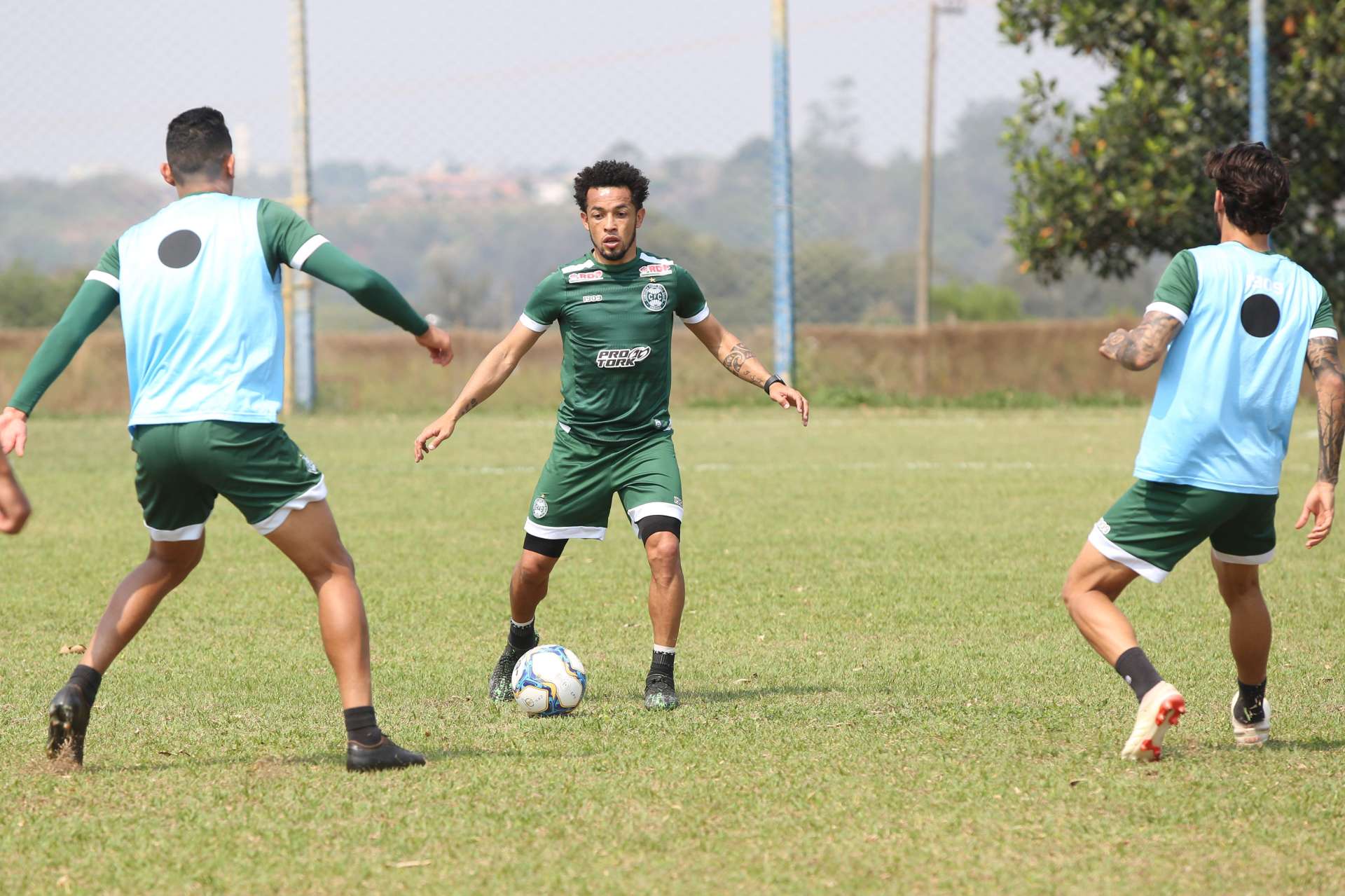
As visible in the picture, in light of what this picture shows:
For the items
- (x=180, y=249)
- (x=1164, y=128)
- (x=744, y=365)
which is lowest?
(x=744, y=365)

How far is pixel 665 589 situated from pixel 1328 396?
259cm

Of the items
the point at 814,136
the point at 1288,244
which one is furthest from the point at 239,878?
the point at 814,136

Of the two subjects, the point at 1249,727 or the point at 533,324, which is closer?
the point at 1249,727

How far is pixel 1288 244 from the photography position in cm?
2167

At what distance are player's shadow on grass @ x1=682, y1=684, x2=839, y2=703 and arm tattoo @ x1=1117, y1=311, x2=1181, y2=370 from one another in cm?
209

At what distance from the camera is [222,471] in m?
4.95

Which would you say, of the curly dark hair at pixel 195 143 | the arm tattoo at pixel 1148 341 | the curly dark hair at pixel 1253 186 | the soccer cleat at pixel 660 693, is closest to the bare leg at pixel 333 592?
the curly dark hair at pixel 195 143

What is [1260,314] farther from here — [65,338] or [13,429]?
[13,429]

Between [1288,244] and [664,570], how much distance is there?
17.9 metres

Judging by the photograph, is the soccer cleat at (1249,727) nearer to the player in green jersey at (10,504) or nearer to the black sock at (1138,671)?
the black sock at (1138,671)

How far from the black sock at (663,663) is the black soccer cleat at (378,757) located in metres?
1.33

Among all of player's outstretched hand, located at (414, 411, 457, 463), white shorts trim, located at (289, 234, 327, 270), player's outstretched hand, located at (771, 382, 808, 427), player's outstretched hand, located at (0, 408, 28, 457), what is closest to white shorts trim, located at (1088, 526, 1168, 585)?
player's outstretched hand, located at (771, 382, 808, 427)

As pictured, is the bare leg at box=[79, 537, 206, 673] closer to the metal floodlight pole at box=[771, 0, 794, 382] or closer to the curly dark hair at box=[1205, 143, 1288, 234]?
the curly dark hair at box=[1205, 143, 1288, 234]


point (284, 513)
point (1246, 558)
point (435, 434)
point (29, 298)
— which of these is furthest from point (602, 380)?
point (29, 298)
